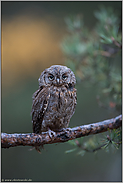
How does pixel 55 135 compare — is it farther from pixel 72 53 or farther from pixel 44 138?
pixel 72 53

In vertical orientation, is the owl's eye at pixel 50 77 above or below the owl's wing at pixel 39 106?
above

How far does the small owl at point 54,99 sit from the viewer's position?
3.99ft

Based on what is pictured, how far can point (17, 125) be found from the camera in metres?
2.71

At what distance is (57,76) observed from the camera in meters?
1.19

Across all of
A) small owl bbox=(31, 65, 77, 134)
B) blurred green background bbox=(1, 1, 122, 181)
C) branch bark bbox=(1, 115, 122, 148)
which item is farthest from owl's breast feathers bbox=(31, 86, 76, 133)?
blurred green background bbox=(1, 1, 122, 181)

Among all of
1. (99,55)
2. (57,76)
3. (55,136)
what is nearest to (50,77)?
(57,76)

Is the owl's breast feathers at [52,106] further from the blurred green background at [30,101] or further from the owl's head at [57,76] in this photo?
the blurred green background at [30,101]

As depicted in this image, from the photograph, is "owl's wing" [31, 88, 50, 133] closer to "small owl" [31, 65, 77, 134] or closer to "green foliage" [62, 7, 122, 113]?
"small owl" [31, 65, 77, 134]

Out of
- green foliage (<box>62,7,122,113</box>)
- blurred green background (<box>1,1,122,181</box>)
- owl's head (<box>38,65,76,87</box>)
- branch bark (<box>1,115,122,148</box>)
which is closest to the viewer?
branch bark (<box>1,115,122,148</box>)

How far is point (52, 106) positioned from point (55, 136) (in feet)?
0.78

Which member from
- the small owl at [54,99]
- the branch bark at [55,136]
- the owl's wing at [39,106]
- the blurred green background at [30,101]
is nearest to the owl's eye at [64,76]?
the small owl at [54,99]

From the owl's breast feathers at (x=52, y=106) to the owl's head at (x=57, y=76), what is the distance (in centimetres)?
4

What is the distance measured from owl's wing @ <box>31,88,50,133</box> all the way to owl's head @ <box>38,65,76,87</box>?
0.20 ft

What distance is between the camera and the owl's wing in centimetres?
124
